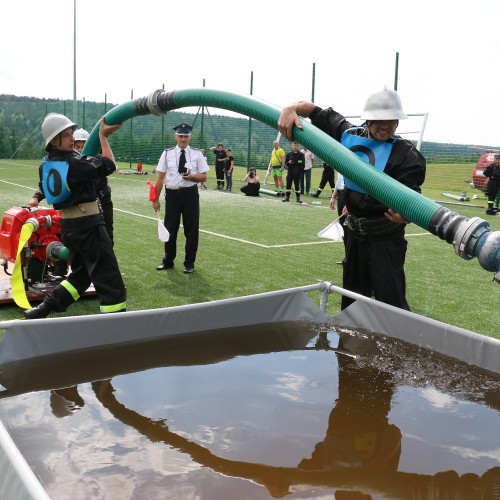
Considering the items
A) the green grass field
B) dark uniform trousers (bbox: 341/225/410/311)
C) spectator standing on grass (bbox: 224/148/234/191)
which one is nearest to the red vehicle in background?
the green grass field

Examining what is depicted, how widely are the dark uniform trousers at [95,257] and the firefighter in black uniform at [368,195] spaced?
2.05 metres

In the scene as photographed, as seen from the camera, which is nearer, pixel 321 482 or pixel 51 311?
pixel 321 482

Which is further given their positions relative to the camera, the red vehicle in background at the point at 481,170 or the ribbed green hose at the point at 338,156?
the red vehicle in background at the point at 481,170

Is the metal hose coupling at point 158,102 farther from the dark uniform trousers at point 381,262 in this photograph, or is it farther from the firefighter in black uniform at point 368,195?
the dark uniform trousers at point 381,262

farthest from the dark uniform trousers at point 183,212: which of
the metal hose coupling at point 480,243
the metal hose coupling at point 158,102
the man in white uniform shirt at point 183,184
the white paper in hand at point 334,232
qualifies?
the metal hose coupling at point 480,243

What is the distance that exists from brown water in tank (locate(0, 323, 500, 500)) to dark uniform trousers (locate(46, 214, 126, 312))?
4.19ft

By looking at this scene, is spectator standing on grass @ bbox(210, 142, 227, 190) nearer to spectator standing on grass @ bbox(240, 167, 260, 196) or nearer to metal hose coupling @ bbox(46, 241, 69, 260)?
spectator standing on grass @ bbox(240, 167, 260, 196)

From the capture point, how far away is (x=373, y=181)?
3.50 m

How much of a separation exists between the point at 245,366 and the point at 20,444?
62.5 inches

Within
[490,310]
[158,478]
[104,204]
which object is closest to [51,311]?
[104,204]

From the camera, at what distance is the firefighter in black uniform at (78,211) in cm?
497

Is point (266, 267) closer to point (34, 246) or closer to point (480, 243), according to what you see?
point (34, 246)

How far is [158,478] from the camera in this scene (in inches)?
108

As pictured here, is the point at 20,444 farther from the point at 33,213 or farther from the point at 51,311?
the point at 33,213
